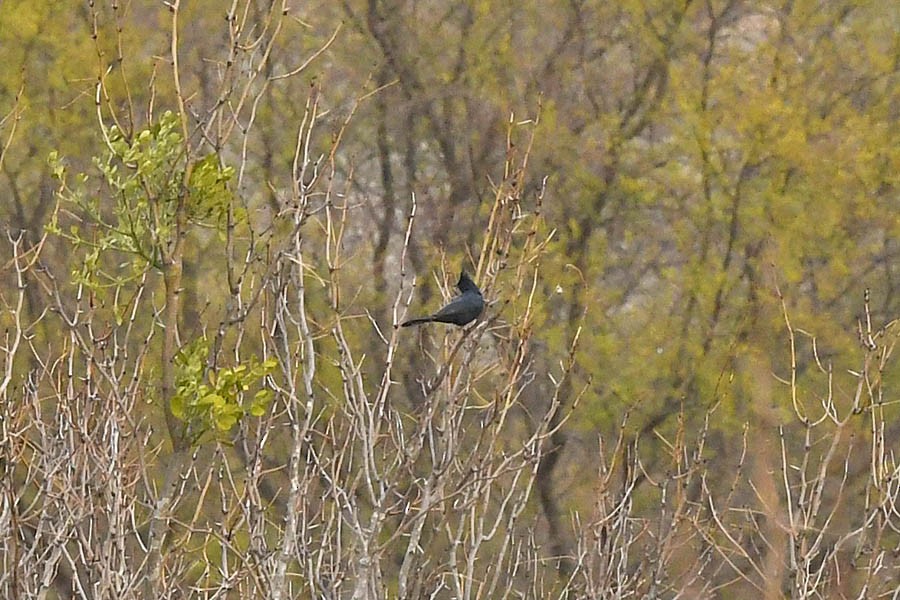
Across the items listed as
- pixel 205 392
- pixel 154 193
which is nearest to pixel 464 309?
pixel 205 392

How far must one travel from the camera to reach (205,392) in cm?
489

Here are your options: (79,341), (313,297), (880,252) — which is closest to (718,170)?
(880,252)

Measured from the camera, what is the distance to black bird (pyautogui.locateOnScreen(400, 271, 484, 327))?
585 cm

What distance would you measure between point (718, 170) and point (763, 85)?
3.49 ft

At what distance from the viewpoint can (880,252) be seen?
18297mm

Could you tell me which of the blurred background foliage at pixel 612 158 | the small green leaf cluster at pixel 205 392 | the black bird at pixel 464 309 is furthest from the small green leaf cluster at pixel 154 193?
the blurred background foliage at pixel 612 158

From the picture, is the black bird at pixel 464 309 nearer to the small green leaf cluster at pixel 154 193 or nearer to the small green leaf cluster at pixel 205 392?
the small green leaf cluster at pixel 205 392

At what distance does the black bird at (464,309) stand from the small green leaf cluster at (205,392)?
34.9 inches

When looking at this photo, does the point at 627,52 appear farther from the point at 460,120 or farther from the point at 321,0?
the point at 321,0

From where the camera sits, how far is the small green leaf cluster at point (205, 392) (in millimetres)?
4887

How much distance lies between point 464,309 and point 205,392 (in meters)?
1.32

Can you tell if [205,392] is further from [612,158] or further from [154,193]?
[612,158]

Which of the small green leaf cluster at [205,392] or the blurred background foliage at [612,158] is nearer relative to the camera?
the small green leaf cluster at [205,392]

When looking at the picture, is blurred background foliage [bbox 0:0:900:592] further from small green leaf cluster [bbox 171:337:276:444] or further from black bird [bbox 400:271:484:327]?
small green leaf cluster [bbox 171:337:276:444]
